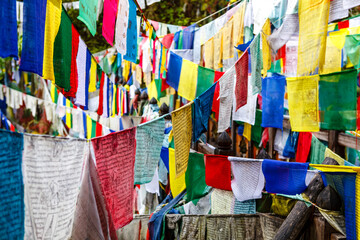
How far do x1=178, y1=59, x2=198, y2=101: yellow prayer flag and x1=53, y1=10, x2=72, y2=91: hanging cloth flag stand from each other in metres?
3.29

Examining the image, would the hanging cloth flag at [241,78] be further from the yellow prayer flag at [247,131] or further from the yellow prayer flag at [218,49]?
the yellow prayer flag at [247,131]

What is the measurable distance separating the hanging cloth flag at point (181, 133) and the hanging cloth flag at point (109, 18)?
3.78 feet

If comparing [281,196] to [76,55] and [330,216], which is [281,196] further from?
[76,55]

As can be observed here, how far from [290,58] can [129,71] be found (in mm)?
7506

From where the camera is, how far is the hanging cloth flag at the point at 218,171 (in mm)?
3850

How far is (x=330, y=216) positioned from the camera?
9.11 ft

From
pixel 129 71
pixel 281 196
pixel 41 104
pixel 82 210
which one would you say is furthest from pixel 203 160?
pixel 129 71

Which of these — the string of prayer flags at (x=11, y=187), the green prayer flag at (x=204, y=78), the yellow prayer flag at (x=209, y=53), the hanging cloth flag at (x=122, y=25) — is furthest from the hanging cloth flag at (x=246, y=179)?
the yellow prayer flag at (x=209, y=53)

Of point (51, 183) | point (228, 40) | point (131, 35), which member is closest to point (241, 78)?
point (131, 35)

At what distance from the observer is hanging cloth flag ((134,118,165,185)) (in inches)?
126

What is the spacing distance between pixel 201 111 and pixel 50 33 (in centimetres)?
188

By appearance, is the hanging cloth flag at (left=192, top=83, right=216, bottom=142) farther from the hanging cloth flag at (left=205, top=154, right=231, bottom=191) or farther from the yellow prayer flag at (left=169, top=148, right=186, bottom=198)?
the yellow prayer flag at (left=169, top=148, right=186, bottom=198)

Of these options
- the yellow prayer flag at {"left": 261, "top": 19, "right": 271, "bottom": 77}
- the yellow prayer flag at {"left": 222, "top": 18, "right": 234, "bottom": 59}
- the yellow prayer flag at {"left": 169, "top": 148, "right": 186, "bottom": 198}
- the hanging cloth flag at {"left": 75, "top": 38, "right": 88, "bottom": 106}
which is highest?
the yellow prayer flag at {"left": 222, "top": 18, "right": 234, "bottom": 59}

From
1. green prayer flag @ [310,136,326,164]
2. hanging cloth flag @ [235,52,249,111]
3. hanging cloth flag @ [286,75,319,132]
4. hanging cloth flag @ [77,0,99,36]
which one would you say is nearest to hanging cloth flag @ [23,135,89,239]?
hanging cloth flag @ [77,0,99,36]
